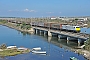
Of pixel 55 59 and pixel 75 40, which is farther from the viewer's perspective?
pixel 75 40

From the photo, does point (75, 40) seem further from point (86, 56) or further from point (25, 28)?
point (25, 28)

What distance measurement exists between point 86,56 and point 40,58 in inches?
353

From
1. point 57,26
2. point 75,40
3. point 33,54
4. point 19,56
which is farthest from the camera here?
point 57,26

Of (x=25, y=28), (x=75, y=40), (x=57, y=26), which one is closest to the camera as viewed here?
(x=75, y=40)

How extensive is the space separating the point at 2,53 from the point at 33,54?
6.48 meters

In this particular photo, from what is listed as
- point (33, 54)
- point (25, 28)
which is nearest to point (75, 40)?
point (33, 54)

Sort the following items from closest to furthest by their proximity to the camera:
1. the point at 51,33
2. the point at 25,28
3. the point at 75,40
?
the point at 75,40 → the point at 51,33 → the point at 25,28

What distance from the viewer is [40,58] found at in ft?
129

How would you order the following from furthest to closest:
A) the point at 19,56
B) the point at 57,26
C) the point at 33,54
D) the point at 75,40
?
the point at 57,26
the point at 75,40
the point at 33,54
the point at 19,56

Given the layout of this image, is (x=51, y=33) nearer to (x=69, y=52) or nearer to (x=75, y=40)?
(x=75, y=40)

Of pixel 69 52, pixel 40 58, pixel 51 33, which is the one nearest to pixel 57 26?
pixel 51 33

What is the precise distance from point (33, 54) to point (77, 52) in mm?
9507

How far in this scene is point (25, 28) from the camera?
336ft

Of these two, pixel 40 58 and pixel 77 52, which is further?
pixel 77 52
